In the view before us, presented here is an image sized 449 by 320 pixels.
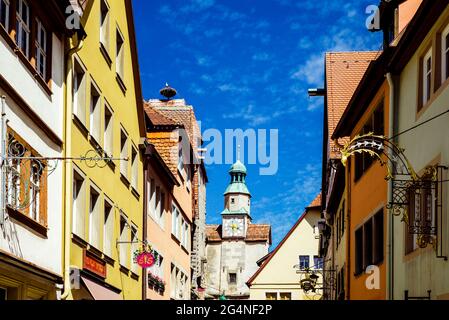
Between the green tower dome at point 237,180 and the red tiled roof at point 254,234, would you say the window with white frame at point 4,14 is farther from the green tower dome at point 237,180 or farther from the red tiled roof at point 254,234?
the green tower dome at point 237,180

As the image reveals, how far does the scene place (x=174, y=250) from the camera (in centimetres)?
3497

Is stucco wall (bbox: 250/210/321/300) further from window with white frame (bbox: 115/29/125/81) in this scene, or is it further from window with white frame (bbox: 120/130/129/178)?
window with white frame (bbox: 115/29/125/81)

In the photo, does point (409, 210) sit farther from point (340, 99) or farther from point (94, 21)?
point (340, 99)

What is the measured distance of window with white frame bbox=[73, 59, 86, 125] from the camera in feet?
61.3

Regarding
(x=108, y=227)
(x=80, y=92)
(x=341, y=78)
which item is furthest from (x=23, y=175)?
(x=341, y=78)

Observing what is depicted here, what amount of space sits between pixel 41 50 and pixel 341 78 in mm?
18885

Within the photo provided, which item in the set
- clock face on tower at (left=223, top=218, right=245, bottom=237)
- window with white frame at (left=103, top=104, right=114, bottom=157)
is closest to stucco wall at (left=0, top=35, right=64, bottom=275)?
window with white frame at (left=103, top=104, right=114, bottom=157)

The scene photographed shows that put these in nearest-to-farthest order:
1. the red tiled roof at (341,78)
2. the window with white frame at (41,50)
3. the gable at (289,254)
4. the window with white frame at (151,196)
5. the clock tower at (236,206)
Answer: the window with white frame at (41,50) < the window with white frame at (151,196) < the red tiled roof at (341,78) < the gable at (289,254) < the clock tower at (236,206)

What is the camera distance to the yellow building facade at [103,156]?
17.8 meters

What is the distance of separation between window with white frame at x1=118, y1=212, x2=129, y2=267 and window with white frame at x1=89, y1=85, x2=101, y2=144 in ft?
12.8

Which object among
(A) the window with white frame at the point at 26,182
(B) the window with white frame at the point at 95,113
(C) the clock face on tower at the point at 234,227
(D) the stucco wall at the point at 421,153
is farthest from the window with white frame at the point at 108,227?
(C) the clock face on tower at the point at 234,227

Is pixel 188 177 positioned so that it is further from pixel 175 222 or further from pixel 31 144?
pixel 31 144

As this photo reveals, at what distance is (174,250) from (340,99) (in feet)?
30.6

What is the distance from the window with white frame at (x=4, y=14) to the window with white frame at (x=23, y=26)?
21.4 inches
